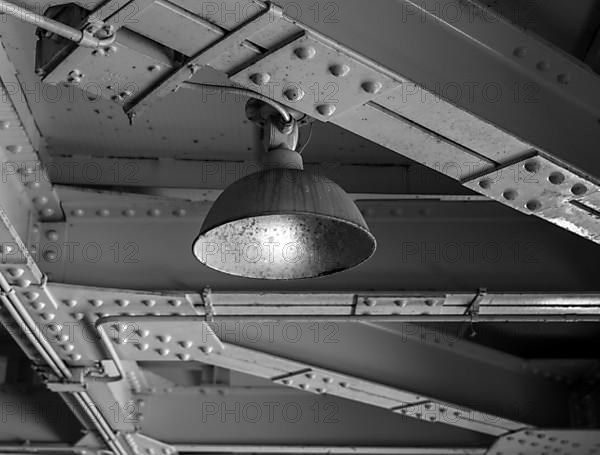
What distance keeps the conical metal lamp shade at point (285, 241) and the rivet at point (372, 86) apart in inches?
13.5

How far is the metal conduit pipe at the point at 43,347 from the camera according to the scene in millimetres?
5109

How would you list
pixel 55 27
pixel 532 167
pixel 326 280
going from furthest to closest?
pixel 326 280 < pixel 532 167 < pixel 55 27

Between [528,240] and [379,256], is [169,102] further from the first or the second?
[528,240]

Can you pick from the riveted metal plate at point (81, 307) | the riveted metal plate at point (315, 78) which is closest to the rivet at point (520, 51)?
the riveted metal plate at point (315, 78)

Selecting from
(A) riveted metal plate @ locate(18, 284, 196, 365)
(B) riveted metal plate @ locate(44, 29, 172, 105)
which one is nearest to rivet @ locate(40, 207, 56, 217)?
(A) riveted metal plate @ locate(18, 284, 196, 365)

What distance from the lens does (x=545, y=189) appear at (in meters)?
3.87

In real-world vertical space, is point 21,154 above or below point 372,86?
above

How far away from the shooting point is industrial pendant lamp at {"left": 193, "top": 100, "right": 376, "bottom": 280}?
327 centimetres

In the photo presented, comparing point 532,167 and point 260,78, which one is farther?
point 532,167

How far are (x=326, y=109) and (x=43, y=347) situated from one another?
2.99m

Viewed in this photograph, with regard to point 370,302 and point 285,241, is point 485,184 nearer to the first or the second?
point 285,241

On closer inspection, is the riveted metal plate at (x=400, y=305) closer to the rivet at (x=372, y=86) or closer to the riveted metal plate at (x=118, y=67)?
the rivet at (x=372, y=86)

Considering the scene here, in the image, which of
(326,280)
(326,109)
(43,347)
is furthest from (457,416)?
(326,109)

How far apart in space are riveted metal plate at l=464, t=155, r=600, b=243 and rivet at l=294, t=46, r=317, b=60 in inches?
38.9
